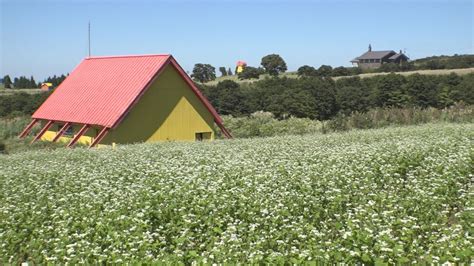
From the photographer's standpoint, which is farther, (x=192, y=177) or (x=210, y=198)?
(x=192, y=177)

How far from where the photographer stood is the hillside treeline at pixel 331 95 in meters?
65.4

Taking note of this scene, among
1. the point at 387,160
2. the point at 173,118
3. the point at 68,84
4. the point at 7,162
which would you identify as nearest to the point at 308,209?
the point at 387,160

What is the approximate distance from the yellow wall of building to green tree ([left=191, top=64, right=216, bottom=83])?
220ft

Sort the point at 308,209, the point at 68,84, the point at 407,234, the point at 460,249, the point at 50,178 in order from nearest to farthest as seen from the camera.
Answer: the point at 460,249 < the point at 407,234 < the point at 308,209 < the point at 50,178 < the point at 68,84

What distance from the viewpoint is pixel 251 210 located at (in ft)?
30.8

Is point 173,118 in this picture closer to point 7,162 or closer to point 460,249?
point 7,162

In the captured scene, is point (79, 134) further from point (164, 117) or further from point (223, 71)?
point (223, 71)

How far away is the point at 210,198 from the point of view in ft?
33.0

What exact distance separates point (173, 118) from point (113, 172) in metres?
19.8

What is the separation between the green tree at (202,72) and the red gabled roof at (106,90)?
62.8m

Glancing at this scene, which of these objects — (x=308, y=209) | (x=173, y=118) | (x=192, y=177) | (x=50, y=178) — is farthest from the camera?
(x=173, y=118)

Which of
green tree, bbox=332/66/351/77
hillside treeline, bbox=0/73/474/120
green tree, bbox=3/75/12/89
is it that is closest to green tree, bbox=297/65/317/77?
green tree, bbox=332/66/351/77

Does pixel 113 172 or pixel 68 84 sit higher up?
pixel 68 84

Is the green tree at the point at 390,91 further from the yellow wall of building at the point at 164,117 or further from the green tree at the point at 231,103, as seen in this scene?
the yellow wall of building at the point at 164,117
